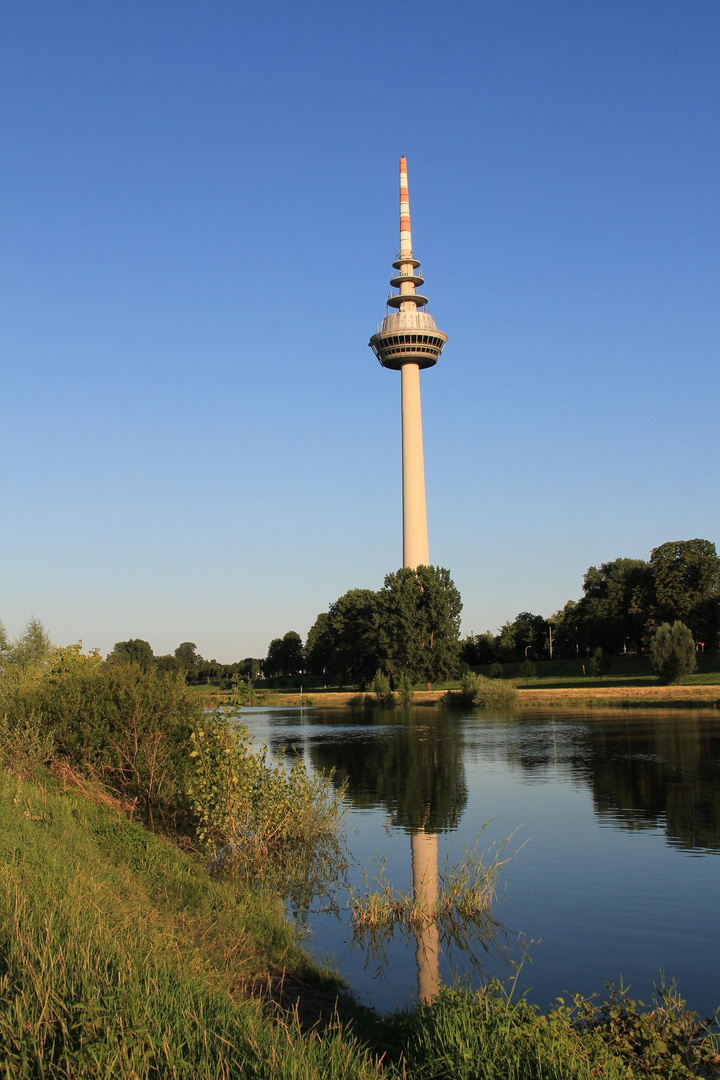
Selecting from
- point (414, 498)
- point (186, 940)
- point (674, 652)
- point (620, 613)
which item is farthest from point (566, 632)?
point (186, 940)

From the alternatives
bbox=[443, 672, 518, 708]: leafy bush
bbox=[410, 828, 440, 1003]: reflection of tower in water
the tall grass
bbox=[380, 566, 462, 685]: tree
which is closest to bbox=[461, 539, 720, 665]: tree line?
bbox=[380, 566, 462, 685]: tree

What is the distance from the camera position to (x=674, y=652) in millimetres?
73812

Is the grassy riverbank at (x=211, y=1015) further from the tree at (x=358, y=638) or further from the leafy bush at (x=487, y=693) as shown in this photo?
the tree at (x=358, y=638)

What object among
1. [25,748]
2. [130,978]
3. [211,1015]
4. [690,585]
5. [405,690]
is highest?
[690,585]

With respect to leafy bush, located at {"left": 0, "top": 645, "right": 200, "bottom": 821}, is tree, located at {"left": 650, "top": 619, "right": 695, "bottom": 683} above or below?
above

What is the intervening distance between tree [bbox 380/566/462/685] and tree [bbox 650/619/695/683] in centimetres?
2574

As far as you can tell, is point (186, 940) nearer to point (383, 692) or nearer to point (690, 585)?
point (383, 692)

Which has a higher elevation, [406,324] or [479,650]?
[406,324]

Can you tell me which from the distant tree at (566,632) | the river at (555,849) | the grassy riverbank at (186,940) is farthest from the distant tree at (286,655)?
the grassy riverbank at (186,940)

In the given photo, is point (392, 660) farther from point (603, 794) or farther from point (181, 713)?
point (181, 713)

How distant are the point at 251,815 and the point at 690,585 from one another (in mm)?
84065

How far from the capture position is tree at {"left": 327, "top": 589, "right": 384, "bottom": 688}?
3935 inches

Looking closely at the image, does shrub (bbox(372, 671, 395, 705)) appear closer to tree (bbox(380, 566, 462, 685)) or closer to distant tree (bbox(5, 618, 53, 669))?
tree (bbox(380, 566, 462, 685))

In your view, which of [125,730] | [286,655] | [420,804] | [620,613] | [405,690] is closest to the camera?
[125,730]
